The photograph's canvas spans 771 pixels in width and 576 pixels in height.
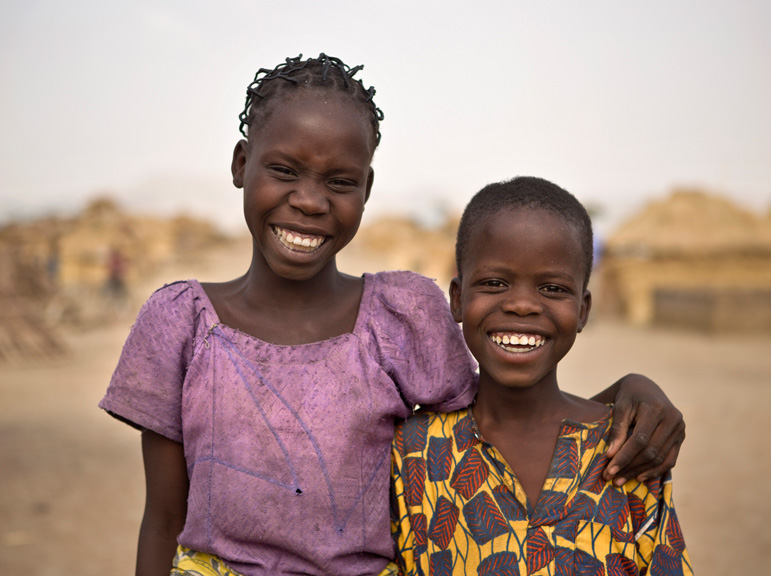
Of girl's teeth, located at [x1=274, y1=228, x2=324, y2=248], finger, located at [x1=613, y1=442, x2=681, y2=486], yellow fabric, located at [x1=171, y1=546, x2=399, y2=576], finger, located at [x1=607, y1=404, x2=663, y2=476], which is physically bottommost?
yellow fabric, located at [x1=171, y1=546, x2=399, y2=576]

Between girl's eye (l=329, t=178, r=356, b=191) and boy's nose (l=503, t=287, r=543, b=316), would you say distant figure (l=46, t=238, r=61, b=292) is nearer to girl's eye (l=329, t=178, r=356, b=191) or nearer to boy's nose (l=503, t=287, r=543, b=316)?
girl's eye (l=329, t=178, r=356, b=191)

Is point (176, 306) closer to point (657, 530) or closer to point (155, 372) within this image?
point (155, 372)

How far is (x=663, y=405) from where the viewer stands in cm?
165

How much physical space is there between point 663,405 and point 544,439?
268 mm

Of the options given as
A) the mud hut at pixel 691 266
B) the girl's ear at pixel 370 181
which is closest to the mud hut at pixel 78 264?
the girl's ear at pixel 370 181

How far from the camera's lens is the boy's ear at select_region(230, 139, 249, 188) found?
1.81 meters

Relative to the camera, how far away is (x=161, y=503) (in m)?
1.74

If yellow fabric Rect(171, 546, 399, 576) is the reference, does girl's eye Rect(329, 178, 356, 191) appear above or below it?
above

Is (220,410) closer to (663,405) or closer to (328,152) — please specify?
(328,152)

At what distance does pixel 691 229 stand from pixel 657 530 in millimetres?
17684

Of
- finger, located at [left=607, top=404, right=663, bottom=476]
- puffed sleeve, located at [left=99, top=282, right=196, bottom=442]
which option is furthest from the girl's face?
finger, located at [left=607, top=404, right=663, bottom=476]

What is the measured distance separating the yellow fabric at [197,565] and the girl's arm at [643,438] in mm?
581

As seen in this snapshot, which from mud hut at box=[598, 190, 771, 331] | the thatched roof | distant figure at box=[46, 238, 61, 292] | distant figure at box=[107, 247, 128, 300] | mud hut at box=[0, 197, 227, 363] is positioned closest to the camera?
mud hut at box=[0, 197, 227, 363]

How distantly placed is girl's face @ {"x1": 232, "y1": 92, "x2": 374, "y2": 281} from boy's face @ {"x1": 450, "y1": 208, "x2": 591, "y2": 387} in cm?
33
